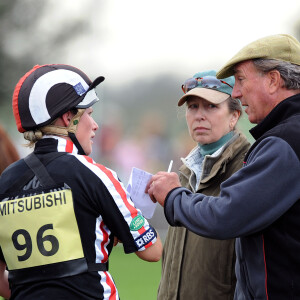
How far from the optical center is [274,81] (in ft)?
9.29

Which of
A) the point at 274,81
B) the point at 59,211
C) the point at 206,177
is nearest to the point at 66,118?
the point at 59,211

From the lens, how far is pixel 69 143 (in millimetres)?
2828

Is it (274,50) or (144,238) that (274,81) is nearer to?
(274,50)

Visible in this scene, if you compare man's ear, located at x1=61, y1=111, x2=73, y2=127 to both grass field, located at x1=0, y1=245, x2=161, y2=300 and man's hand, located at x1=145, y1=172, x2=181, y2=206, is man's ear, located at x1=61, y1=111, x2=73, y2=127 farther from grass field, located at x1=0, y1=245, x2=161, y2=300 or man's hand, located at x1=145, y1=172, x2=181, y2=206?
grass field, located at x1=0, y1=245, x2=161, y2=300

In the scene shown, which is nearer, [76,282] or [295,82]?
[76,282]

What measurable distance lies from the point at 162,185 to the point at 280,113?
0.66 m

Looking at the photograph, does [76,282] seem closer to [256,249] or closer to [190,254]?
[256,249]

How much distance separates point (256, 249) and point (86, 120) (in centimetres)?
97

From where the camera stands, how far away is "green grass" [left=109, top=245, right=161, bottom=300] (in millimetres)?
7861

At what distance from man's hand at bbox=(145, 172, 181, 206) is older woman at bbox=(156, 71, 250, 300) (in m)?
0.63

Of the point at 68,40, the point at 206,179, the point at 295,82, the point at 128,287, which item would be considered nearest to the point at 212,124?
the point at 206,179

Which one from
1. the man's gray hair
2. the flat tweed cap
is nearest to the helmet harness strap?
the flat tweed cap

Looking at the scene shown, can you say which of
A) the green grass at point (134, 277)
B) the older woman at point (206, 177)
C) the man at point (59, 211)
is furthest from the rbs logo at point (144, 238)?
the green grass at point (134, 277)

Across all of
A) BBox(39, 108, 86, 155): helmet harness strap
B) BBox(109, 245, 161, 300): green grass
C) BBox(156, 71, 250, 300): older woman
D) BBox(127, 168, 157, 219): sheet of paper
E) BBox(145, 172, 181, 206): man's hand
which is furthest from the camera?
BBox(109, 245, 161, 300): green grass
